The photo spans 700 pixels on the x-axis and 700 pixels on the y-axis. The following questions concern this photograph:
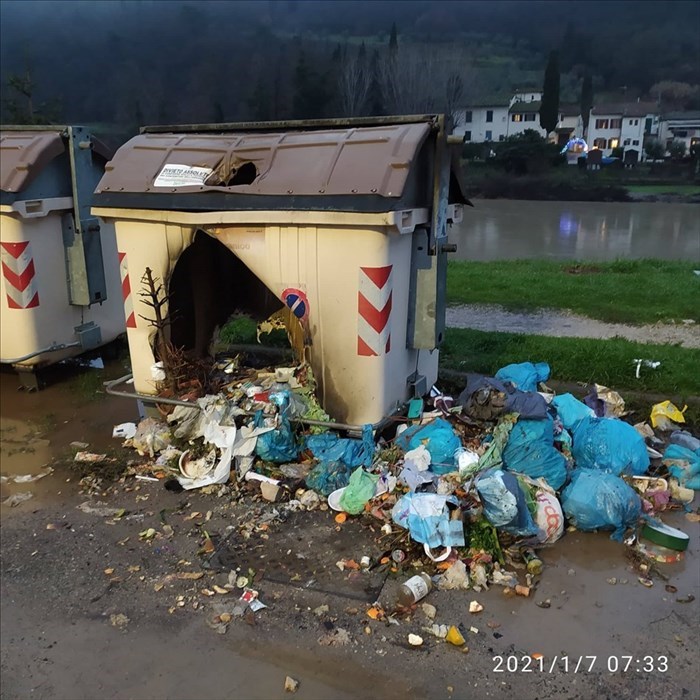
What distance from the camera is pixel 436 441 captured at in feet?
13.3

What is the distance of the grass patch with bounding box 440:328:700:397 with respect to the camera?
545 cm

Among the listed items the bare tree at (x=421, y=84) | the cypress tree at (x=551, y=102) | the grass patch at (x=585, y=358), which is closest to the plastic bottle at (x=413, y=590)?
the grass patch at (x=585, y=358)

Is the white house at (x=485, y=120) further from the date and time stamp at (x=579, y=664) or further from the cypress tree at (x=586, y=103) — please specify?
the date and time stamp at (x=579, y=664)

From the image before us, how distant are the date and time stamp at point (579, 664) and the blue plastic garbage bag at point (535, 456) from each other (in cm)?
124

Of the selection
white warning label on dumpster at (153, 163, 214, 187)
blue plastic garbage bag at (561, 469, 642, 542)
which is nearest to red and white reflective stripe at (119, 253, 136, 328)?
white warning label on dumpster at (153, 163, 214, 187)

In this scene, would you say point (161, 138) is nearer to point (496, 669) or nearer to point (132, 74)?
point (496, 669)

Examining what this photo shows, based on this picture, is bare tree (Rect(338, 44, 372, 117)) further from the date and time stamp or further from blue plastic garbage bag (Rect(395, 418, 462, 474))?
the date and time stamp

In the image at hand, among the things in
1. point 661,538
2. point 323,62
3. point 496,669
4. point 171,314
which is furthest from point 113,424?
point 323,62

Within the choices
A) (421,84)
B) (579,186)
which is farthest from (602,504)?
A: (421,84)

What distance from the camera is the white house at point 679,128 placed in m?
50.4

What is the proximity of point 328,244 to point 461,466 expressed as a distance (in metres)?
1.59

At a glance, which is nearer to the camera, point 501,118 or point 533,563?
point 533,563

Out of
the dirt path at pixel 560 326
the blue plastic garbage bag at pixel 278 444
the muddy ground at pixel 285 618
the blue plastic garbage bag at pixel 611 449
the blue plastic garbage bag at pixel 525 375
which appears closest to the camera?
the muddy ground at pixel 285 618

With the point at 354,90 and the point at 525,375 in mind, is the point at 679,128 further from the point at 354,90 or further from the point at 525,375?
the point at 525,375
